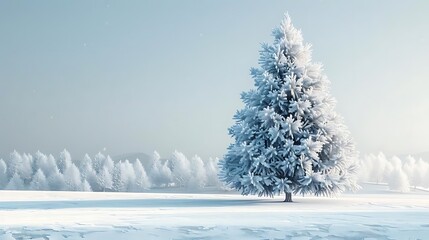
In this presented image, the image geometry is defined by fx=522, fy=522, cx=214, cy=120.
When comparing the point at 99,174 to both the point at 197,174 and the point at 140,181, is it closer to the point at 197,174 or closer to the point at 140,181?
the point at 140,181

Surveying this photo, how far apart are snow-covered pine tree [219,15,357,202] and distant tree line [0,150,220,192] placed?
3822 inches

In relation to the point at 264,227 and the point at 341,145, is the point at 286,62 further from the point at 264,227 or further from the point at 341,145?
the point at 264,227

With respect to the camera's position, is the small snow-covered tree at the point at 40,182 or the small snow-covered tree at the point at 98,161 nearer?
the small snow-covered tree at the point at 40,182

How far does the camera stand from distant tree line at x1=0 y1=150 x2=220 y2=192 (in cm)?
12038

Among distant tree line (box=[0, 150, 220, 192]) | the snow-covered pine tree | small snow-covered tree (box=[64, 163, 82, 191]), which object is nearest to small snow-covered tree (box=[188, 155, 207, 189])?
distant tree line (box=[0, 150, 220, 192])

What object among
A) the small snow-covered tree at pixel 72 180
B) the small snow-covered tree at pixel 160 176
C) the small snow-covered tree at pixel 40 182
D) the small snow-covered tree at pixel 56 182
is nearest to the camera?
the small snow-covered tree at pixel 72 180

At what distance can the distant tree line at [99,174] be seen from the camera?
4739 inches

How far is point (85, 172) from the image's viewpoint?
127m

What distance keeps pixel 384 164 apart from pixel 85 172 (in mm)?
96522

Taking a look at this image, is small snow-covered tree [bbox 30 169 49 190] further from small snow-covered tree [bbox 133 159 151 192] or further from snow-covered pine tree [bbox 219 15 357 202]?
snow-covered pine tree [bbox 219 15 357 202]

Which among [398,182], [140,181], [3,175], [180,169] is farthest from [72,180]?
[398,182]

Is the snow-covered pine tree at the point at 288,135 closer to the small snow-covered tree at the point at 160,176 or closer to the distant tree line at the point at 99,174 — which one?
the distant tree line at the point at 99,174

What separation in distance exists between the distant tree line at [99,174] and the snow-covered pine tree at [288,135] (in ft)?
318

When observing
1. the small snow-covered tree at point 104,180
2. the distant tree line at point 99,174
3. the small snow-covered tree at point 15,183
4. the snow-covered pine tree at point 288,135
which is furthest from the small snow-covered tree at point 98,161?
the snow-covered pine tree at point 288,135
